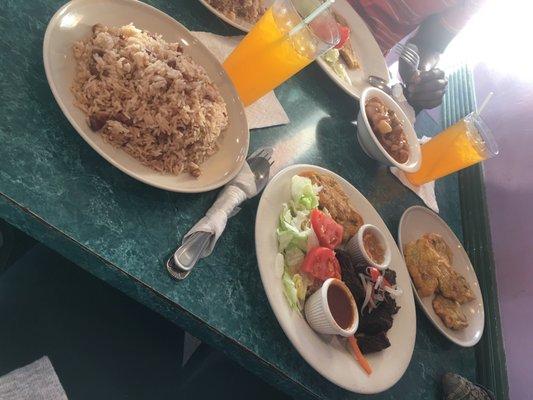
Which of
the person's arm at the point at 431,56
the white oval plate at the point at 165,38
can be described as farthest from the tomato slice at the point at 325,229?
the person's arm at the point at 431,56

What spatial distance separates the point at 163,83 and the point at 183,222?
336 millimetres

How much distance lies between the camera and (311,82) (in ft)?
5.88

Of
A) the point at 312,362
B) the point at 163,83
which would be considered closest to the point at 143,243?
the point at 163,83

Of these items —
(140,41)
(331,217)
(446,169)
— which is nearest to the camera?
(140,41)

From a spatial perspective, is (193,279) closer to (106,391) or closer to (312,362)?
(312,362)

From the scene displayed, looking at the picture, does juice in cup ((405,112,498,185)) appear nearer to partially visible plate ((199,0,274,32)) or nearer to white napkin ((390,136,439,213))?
white napkin ((390,136,439,213))

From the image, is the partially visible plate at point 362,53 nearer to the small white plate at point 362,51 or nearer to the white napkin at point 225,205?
the small white plate at point 362,51

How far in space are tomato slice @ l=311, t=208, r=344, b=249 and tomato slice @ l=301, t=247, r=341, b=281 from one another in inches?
1.5

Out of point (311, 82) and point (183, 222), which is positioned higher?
point (311, 82)

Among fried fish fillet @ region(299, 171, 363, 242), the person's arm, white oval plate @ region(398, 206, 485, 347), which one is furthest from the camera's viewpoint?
the person's arm

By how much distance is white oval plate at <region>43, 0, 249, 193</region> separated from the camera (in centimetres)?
96

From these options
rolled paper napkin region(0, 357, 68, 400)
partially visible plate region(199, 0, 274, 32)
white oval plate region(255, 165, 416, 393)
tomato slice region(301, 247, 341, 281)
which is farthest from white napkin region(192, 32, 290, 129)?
rolled paper napkin region(0, 357, 68, 400)

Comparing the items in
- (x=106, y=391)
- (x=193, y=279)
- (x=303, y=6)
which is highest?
(x=303, y=6)

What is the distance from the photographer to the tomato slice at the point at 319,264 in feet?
3.91
